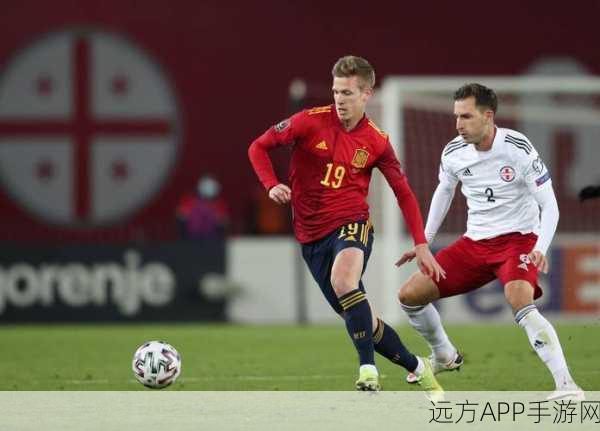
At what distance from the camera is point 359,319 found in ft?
26.0

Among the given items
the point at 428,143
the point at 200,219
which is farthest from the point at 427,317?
the point at 200,219

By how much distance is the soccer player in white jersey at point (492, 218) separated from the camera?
8148mm

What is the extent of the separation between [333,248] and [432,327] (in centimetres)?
106

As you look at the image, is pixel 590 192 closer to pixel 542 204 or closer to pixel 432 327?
pixel 542 204

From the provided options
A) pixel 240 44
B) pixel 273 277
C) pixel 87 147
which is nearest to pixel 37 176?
pixel 87 147

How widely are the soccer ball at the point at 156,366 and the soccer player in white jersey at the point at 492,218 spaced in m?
1.45

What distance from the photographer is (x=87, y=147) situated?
20859 mm

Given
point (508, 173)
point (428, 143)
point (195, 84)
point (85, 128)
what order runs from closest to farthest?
point (508, 173) → point (428, 143) → point (85, 128) → point (195, 84)

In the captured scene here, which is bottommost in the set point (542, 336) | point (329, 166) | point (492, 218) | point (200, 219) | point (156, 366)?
point (200, 219)

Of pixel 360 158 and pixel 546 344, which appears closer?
pixel 546 344

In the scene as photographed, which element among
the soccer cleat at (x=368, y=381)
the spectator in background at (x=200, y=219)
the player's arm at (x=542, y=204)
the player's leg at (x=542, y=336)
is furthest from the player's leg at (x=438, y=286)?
the spectator in background at (x=200, y=219)

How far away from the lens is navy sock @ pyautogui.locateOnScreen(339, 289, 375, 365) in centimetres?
788
